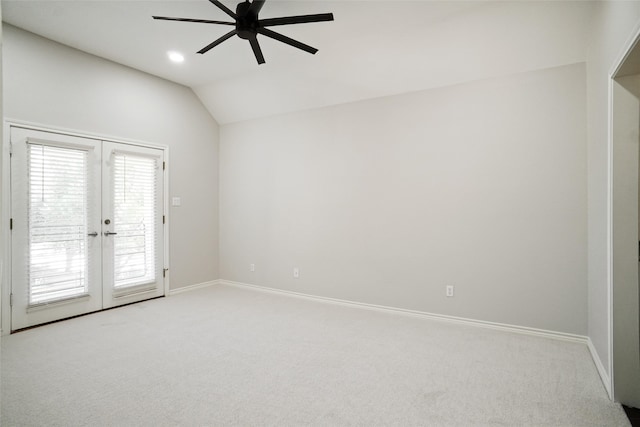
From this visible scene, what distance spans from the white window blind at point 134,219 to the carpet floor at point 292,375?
30.7 inches

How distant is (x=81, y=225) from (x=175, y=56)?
2.26 metres

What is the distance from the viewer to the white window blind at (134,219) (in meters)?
4.56

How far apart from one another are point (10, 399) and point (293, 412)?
1.89m

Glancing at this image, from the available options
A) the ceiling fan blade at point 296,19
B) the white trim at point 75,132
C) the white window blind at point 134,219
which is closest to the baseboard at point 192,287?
the white window blind at point 134,219

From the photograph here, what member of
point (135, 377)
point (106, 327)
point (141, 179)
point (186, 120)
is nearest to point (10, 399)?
point (135, 377)

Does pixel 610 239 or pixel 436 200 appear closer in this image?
pixel 610 239

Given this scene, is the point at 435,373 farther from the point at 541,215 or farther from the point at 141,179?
the point at 141,179

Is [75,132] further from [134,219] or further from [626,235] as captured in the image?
[626,235]

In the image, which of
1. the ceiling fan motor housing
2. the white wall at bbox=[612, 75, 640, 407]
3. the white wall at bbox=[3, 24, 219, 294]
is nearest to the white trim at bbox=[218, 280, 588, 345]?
the white wall at bbox=[612, 75, 640, 407]

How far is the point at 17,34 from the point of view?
3.67m

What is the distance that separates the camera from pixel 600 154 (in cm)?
284

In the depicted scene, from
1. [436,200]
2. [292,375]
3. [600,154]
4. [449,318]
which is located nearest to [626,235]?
[600,154]

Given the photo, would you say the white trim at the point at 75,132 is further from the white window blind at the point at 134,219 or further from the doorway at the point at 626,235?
the doorway at the point at 626,235

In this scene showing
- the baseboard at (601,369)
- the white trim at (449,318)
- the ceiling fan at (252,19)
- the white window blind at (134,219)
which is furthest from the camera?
the white window blind at (134,219)
